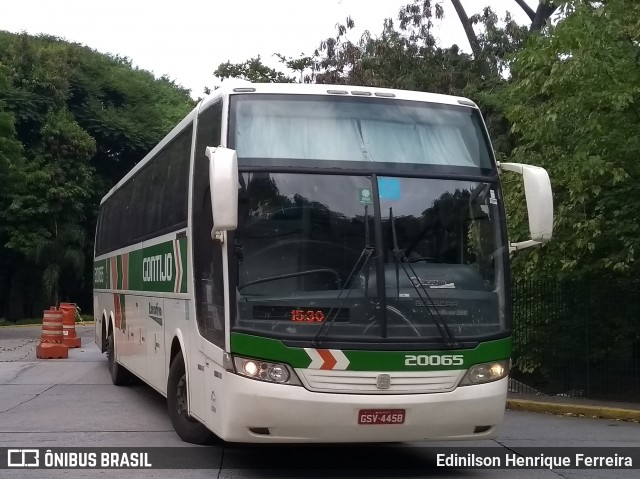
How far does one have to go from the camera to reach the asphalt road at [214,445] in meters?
8.98

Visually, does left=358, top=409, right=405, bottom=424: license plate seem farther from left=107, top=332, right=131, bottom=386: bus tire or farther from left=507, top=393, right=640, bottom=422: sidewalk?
left=107, top=332, right=131, bottom=386: bus tire

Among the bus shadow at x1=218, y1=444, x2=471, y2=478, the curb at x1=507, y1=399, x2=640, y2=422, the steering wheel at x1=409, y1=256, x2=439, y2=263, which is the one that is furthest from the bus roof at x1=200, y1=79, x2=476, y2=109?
the curb at x1=507, y1=399, x2=640, y2=422

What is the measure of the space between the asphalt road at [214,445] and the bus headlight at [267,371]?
1.24 meters

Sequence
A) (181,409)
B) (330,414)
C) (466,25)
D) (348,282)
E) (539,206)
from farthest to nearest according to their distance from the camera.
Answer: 1. (466,25)
2. (181,409)
3. (539,206)
4. (348,282)
5. (330,414)

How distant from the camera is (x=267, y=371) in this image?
26.1 feet

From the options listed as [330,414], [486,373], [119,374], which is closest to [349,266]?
[330,414]

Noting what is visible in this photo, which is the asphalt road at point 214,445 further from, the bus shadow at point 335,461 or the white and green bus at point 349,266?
the white and green bus at point 349,266

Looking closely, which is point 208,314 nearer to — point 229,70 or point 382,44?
point 382,44

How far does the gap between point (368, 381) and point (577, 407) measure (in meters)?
6.68

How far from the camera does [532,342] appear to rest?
15.7 m

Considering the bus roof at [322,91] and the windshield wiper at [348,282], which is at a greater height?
the bus roof at [322,91]

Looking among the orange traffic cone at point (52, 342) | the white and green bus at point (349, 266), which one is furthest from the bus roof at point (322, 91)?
the orange traffic cone at point (52, 342)

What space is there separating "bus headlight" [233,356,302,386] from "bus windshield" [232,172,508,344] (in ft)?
0.84

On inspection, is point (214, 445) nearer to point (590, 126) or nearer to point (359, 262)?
point (359, 262)
